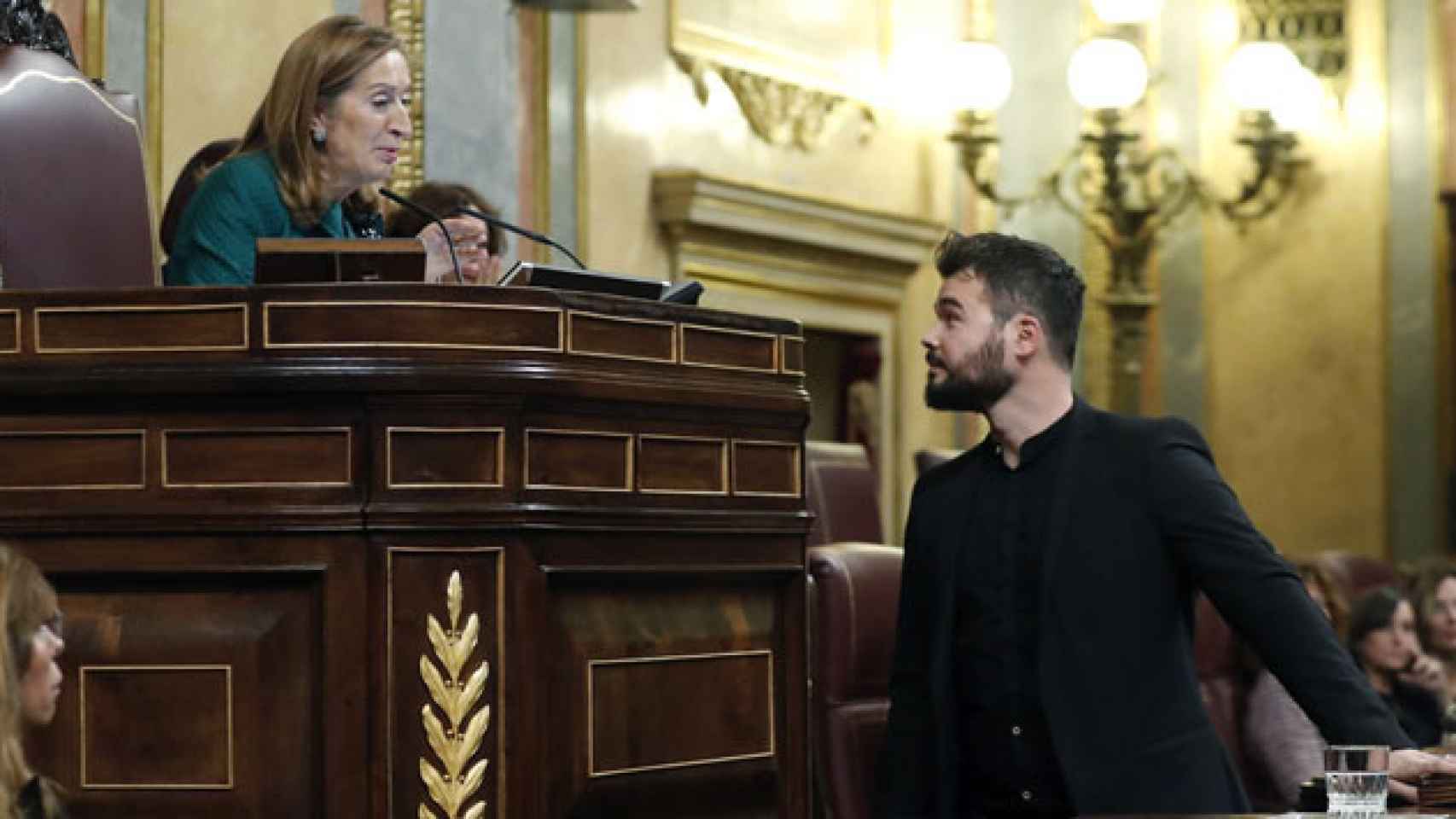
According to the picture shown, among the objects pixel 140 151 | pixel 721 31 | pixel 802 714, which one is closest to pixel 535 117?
pixel 721 31

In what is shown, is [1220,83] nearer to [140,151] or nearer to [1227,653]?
[1227,653]

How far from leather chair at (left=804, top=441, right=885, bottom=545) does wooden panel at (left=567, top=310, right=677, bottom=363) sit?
167 centimetres

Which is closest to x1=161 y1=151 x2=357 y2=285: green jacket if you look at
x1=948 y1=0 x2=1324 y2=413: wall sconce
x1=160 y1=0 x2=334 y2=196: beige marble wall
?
x1=160 y1=0 x2=334 y2=196: beige marble wall

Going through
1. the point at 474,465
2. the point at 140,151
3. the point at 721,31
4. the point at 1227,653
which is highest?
the point at 721,31

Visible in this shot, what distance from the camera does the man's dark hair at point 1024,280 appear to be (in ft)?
12.2

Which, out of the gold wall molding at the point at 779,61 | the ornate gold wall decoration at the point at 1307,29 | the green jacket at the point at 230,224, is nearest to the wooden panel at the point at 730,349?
the green jacket at the point at 230,224

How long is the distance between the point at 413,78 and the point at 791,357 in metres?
2.93

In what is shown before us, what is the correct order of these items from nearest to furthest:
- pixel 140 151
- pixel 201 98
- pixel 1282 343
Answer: pixel 140 151
pixel 201 98
pixel 1282 343

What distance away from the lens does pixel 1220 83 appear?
31.0 ft

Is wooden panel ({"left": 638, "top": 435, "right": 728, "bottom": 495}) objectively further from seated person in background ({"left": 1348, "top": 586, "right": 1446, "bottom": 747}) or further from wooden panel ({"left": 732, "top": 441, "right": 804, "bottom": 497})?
seated person in background ({"left": 1348, "top": 586, "right": 1446, "bottom": 747})

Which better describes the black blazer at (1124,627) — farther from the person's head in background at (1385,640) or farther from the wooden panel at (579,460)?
the person's head in background at (1385,640)

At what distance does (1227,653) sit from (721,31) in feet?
9.33

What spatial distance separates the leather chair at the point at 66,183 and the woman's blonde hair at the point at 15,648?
1.18 metres

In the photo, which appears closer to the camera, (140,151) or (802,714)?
(802,714)
